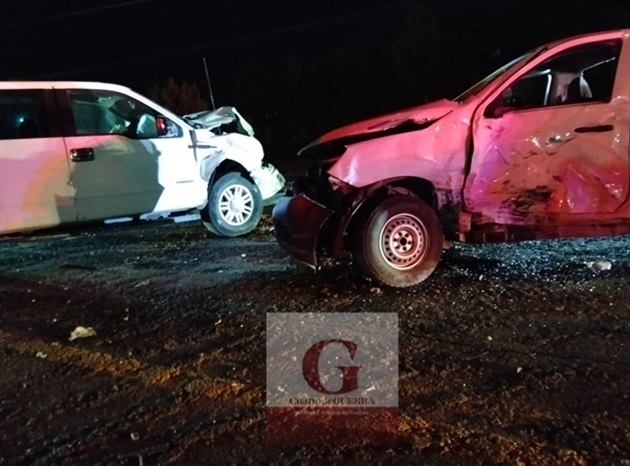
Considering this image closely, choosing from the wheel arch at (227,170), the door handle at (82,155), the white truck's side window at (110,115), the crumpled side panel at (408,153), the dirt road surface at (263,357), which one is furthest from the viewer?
the wheel arch at (227,170)

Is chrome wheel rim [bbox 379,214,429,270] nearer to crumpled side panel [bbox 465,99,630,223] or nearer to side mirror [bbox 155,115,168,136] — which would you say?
crumpled side panel [bbox 465,99,630,223]

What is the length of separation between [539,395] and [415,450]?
3.01 feet

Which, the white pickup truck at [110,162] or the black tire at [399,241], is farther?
the white pickup truck at [110,162]

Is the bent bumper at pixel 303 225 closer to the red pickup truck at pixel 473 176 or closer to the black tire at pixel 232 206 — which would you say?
the red pickup truck at pixel 473 176

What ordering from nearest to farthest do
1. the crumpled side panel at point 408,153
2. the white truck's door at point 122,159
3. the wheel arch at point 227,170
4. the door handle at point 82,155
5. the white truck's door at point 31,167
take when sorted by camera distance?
the crumpled side panel at point 408,153, the white truck's door at point 31,167, the door handle at point 82,155, the white truck's door at point 122,159, the wheel arch at point 227,170

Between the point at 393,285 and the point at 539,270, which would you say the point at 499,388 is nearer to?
the point at 393,285

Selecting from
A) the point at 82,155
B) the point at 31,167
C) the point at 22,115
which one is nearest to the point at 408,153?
the point at 82,155

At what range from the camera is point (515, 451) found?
3.37 metres

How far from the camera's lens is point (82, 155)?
25.8 ft

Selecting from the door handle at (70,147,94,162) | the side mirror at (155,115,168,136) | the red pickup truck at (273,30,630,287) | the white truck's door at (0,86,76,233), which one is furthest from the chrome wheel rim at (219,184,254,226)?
the red pickup truck at (273,30,630,287)

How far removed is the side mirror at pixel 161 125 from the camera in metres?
A: 8.39

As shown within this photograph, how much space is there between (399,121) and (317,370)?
2.37m

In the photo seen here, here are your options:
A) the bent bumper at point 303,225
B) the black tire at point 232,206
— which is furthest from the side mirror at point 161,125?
the bent bumper at point 303,225

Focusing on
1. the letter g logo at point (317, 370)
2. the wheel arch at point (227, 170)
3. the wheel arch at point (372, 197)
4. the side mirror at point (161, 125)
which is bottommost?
the letter g logo at point (317, 370)
